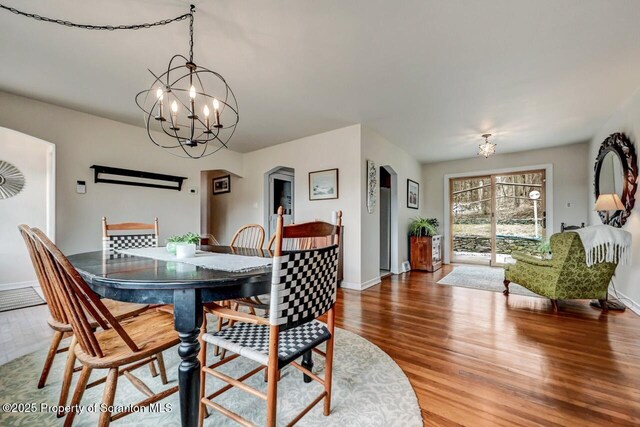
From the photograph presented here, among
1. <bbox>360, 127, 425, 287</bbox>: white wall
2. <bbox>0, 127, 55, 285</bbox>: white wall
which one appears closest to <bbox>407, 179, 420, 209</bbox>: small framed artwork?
<bbox>360, 127, 425, 287</bbox>: white wall

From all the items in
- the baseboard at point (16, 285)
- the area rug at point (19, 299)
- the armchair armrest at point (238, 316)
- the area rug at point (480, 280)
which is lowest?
the area rug at point (480, 280)

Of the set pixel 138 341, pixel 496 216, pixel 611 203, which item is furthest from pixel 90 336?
pixel 496 216

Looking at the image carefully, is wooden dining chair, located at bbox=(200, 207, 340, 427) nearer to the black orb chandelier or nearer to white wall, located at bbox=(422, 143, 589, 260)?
the black orb chandelier

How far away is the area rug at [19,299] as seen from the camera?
2916mm

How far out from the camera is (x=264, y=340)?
1265 mm

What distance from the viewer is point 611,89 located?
2904 mm

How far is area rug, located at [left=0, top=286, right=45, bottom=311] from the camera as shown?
2.92 meters

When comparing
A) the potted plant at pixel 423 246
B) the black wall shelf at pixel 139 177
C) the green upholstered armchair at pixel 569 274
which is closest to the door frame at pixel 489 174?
the potted plant at pixel 423 246

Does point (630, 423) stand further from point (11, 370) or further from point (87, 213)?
point (87, 213)

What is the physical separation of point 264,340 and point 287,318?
0.90 ft

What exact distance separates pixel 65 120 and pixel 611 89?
638 cm

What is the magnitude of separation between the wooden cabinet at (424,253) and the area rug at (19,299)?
5624 millimetres

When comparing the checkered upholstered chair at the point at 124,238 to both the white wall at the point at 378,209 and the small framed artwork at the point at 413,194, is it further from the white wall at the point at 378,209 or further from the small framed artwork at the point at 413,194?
the small framed artwork at the point at 413,194

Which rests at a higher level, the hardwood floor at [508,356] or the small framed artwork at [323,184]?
the small framed artwork at [323,184]
